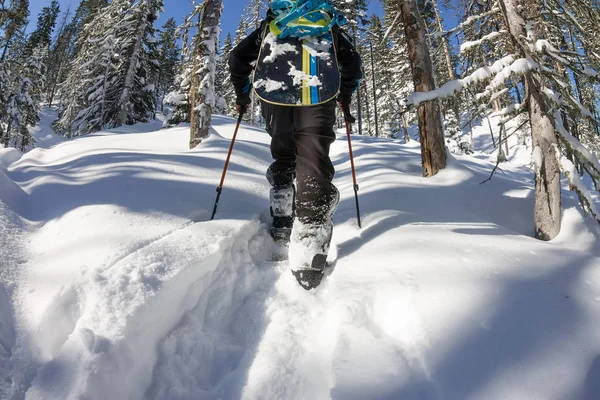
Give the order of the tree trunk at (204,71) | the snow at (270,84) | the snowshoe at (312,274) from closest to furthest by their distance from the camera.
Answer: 1. the snowshoe at (312,274)
2. the snow at (270,84)
3. the tree trunk at (204,71)

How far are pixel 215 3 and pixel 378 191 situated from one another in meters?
6.26

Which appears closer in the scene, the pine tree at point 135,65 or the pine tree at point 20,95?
the pine tree at point 135,65

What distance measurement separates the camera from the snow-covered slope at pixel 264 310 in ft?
3.97

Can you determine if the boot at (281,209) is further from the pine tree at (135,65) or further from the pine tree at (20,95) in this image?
the pine tree at (20,95)

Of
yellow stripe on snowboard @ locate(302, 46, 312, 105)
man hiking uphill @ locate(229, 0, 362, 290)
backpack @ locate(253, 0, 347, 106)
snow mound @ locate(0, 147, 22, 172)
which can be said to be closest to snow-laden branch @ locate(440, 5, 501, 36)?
man hiking uphill @ locate(229, 0, 362, 290)

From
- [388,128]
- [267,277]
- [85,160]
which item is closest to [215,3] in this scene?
[85,160]

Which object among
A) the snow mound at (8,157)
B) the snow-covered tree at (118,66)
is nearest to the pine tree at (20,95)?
the snow-covered tree at (118,66)

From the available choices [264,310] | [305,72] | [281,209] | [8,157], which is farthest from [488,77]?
[8,157]

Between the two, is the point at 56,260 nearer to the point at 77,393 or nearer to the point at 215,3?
the point at 77,393

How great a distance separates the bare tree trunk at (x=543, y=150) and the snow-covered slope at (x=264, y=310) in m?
0.25

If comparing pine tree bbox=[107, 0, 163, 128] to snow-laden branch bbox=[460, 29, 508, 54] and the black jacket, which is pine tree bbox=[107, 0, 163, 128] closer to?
the black jacket

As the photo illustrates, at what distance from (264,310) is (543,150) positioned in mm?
2990

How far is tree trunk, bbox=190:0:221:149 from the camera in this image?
7.46 metres

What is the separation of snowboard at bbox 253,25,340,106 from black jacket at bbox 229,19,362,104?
17 cm
